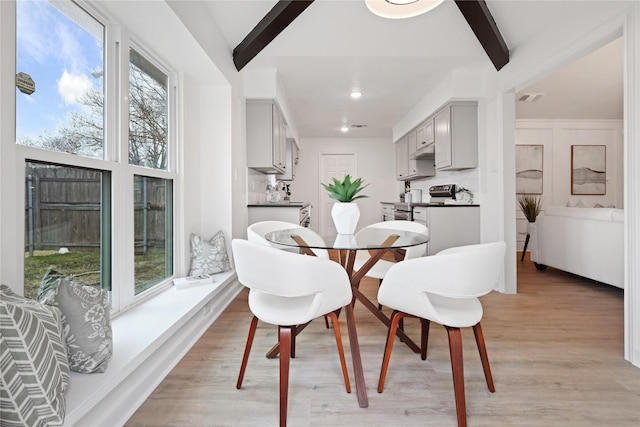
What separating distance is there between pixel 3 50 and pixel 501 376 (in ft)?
8.66

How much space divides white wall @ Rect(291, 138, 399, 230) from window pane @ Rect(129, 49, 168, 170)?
476 centimetres

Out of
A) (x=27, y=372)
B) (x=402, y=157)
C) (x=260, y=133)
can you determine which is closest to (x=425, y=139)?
(x=402, y=157)

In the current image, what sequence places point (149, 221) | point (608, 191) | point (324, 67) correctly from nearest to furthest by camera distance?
point (149, 221) < point (324, 67) < point (608, 191)

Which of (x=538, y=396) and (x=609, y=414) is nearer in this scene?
(x=609, y=414)

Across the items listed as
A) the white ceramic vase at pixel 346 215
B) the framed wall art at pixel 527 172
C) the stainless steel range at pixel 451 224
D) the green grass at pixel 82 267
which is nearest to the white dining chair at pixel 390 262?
the white ceramic vase at pixel 346 215

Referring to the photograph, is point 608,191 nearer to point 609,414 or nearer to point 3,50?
point 609,414

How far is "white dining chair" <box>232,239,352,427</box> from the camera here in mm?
1315

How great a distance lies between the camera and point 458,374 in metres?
1.31

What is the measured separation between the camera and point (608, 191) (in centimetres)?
576

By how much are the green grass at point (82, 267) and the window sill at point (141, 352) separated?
0.52ft

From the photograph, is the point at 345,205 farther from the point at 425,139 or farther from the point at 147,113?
the point at 425,139

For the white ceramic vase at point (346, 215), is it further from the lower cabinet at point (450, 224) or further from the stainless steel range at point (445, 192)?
the stainless steel range at point (445, 192)

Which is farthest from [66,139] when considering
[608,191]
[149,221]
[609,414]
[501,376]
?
[608,191]

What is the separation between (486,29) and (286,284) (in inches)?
113
